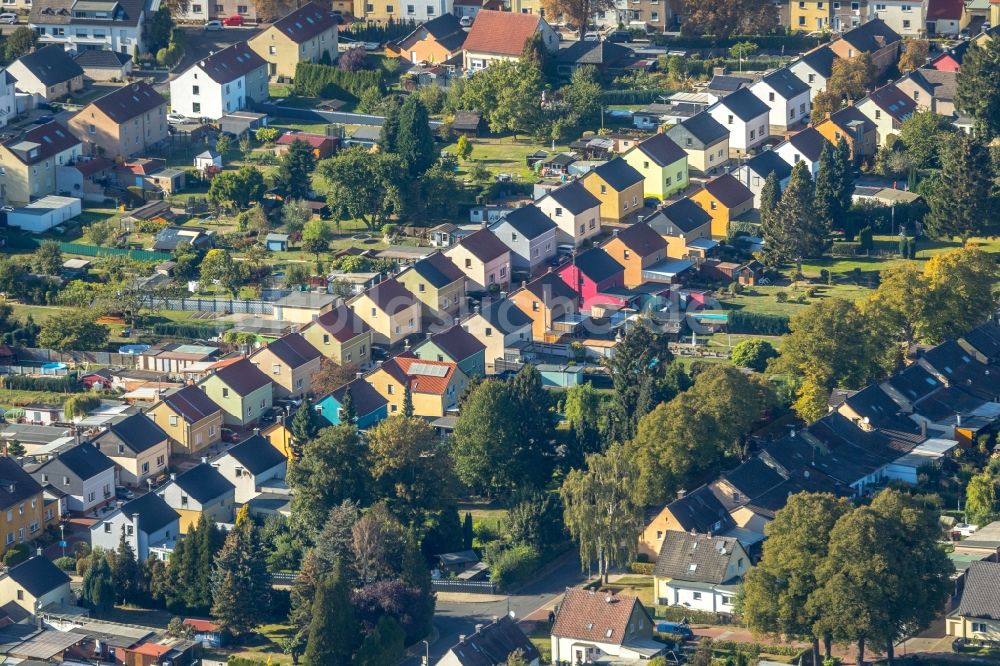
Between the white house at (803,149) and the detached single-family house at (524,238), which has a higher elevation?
the white house at (803,149)

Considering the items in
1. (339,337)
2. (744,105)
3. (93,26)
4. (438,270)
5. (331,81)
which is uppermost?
(93,26)

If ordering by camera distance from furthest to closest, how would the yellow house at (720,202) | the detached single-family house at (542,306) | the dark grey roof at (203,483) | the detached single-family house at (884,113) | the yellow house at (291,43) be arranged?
the yellow house at (291,43) < the detached single-family house at (884,113) < the yellow house at (720,202) < the detached single-family house at (542,306) < the dark grey roof at (203,483)

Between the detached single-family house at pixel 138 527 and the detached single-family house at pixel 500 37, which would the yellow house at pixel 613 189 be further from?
the detached single-family house at pixel 138 527

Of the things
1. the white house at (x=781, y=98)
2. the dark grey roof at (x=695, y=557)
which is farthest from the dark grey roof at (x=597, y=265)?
the dark grey roof at (x=695, y=557)

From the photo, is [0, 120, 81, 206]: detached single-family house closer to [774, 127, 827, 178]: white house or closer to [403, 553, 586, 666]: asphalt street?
[774, 127, 827, 178]: white house

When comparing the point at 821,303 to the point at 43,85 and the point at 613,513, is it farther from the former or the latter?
the point at 43,85

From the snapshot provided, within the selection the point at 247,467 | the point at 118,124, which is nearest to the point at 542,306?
the point at 247,467

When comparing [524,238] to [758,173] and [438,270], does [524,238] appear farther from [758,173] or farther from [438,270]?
[758,173]
